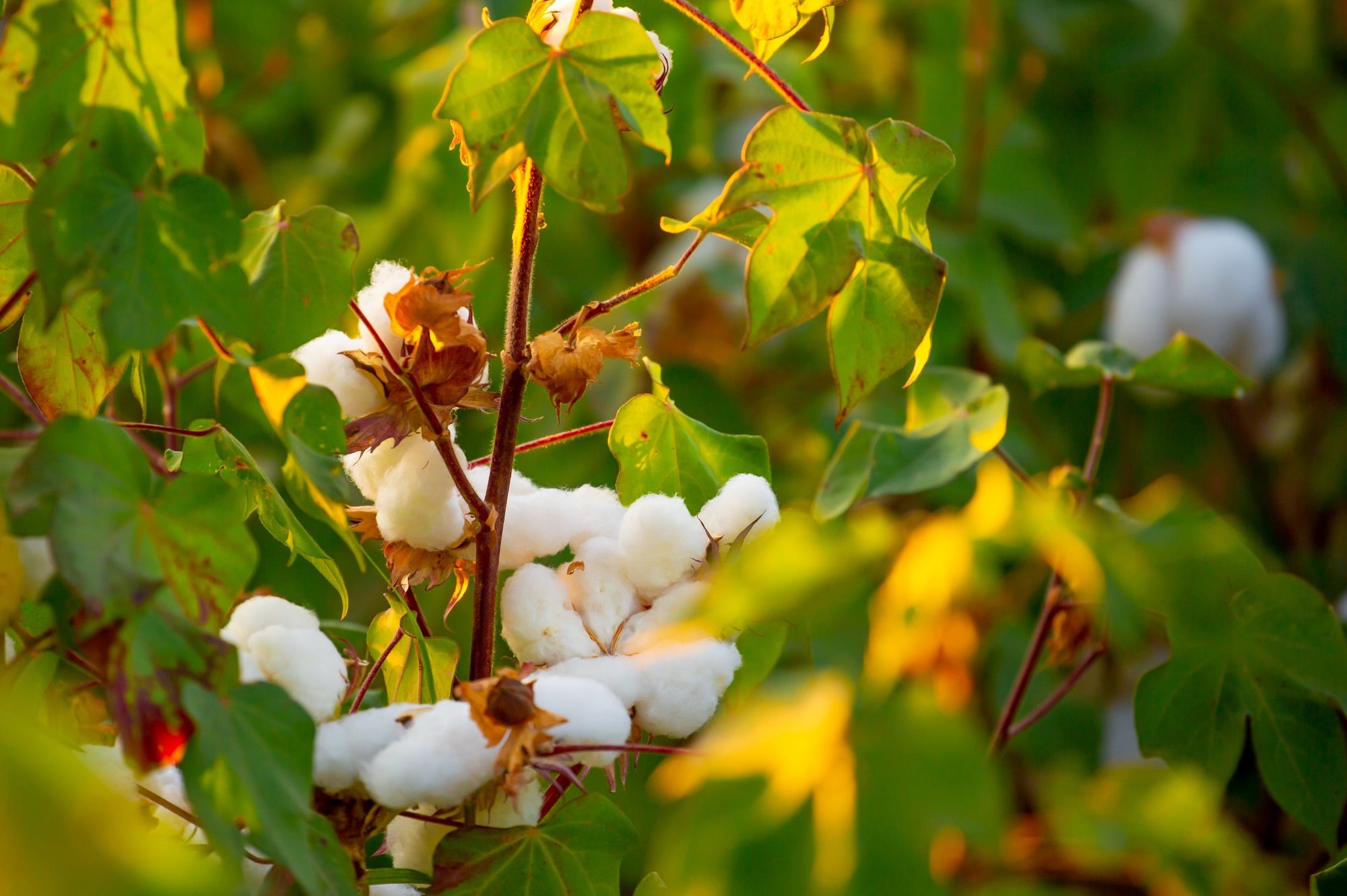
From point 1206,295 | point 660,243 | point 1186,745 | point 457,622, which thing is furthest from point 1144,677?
point 660,243

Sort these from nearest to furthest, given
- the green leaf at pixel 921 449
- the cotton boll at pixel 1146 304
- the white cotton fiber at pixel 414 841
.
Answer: the white cotton fiber at pixel 414 841
the green leaf at pixel 921 449
the cotton boll at pixel 1146 304

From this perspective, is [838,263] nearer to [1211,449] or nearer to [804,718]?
[804,718]

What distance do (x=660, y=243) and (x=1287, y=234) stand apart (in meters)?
0.63

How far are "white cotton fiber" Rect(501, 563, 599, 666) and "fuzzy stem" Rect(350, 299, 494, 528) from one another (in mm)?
30

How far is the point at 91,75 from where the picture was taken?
0.29 meters

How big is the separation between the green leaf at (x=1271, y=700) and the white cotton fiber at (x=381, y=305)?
0.95ft

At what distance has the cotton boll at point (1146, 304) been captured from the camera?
1.09 metres

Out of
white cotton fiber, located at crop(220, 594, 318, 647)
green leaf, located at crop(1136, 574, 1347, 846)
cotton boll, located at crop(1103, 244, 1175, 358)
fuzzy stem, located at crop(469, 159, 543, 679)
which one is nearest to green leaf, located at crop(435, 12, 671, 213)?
fuzzy stem, located at crop(469, 159, 543, 679)

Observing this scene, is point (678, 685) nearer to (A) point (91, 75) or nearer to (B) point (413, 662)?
(B) point (413, 662)

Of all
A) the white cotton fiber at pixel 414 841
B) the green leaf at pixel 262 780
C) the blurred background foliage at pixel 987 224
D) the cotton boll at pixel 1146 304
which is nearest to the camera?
Answer: the green leaf at pixel 262 780

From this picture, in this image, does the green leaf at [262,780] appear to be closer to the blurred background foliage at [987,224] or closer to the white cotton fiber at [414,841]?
the white cotton fiber at [414,841]

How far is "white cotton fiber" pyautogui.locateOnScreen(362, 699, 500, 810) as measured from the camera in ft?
0.98

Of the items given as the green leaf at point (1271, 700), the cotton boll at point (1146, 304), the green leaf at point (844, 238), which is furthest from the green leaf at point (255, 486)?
the cotton boll at point (1146, 304)

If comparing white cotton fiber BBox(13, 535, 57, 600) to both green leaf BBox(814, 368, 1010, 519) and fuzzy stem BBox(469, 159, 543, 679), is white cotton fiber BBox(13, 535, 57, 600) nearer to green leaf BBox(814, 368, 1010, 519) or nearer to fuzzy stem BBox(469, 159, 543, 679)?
fuzzy stem BBox(469, 159, 543, 679)
